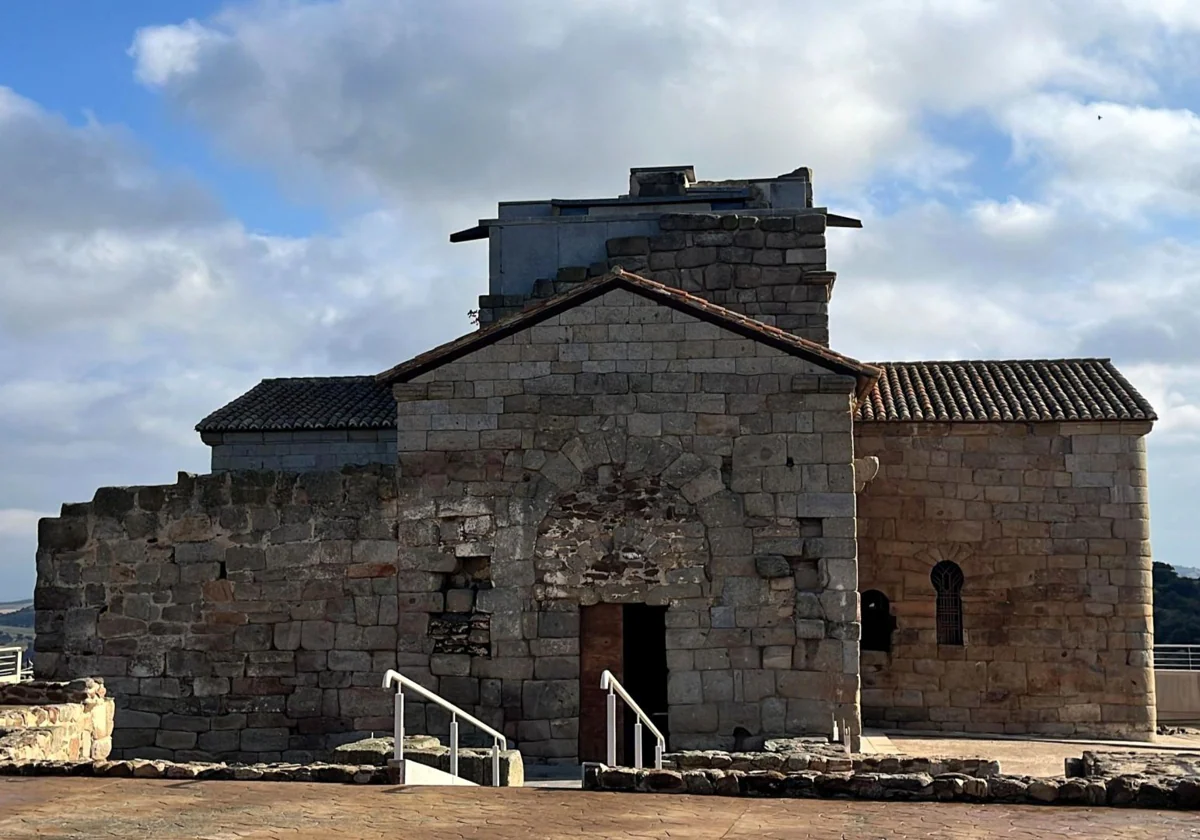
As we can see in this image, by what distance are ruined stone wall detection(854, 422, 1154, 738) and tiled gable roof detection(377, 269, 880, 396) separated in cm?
389

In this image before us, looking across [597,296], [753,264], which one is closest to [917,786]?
[597,296]

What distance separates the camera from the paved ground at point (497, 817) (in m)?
7.89

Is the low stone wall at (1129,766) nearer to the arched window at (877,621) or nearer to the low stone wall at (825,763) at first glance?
the low stone wall at (825,763)

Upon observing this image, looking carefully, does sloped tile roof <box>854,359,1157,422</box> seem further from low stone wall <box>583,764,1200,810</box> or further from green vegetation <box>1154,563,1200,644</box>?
green vegetation <box>1154,563,1200,644</box>

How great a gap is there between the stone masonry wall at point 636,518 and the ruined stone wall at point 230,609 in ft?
1.79

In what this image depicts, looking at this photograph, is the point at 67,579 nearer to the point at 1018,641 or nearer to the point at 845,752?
the point at 845,752

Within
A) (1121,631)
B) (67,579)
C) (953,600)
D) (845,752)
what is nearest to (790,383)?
(845,752)

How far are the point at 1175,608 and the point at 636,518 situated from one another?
37190 millimetres

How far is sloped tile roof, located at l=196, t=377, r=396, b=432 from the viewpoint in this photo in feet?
70.2

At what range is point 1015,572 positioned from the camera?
18.8m

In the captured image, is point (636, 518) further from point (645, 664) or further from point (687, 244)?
point (687, 244)

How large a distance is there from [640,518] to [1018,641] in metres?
6.63

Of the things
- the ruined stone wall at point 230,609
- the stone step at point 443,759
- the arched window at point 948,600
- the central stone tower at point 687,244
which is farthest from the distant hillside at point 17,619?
the stone step at point 443,759

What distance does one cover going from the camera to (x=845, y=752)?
1310 centimetres
